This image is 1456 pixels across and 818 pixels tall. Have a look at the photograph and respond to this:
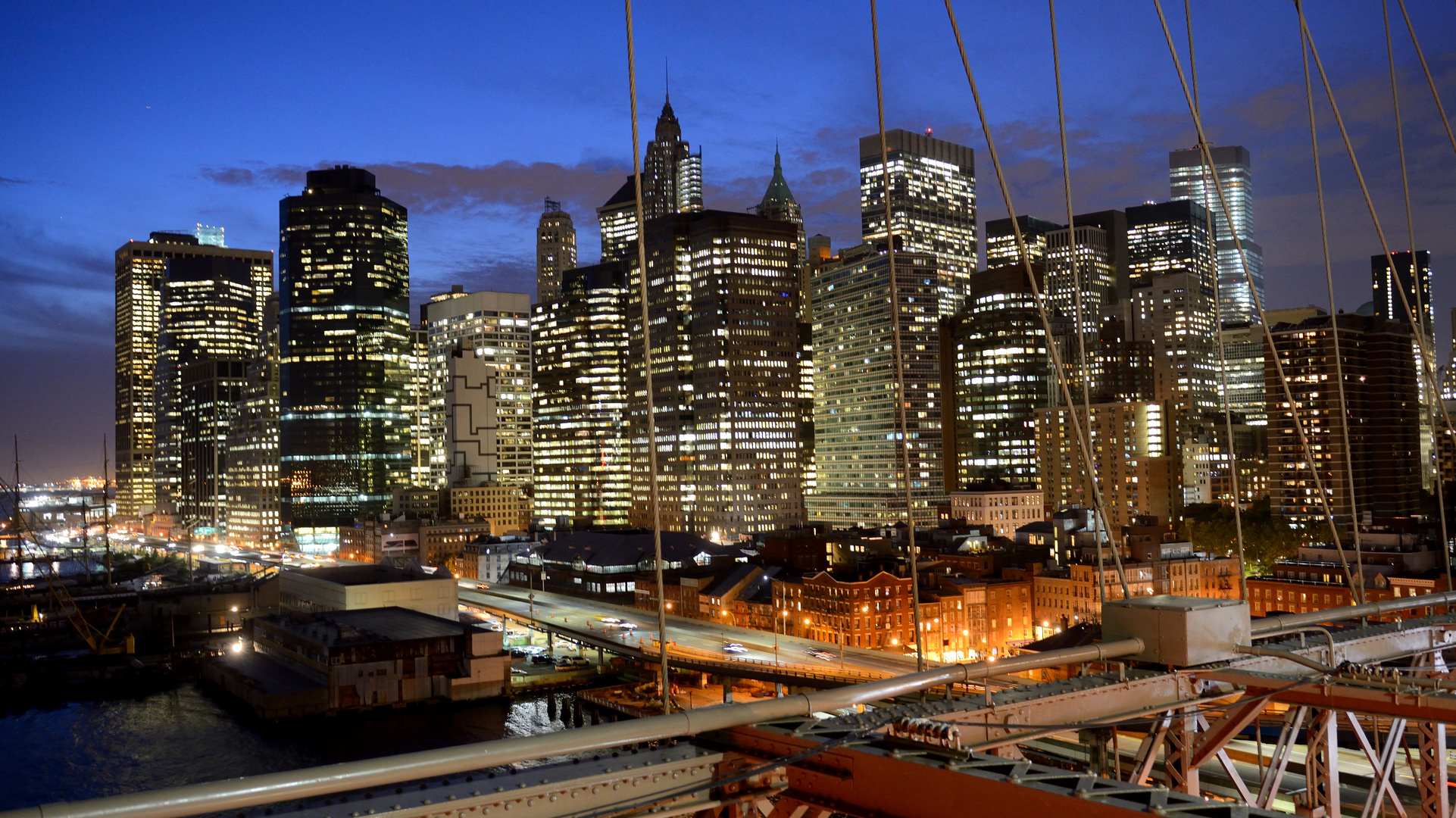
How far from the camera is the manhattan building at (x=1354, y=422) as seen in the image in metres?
84.0

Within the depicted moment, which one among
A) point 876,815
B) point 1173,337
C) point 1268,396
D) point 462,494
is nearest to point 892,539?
point 1268,396

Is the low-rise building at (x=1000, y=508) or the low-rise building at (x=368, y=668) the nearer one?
the low-rise building at (x=368, y=668)

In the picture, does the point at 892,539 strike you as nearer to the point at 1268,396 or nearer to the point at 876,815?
the point at 1268,396

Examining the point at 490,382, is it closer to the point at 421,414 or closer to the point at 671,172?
the point at 421,414

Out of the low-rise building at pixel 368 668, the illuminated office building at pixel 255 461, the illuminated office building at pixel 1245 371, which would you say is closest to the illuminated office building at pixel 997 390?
the illuminated office building at pixel 1245 371

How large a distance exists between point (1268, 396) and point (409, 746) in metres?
79.5

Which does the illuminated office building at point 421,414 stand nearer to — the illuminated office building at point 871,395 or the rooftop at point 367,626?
the illuminated office building at point 871,395

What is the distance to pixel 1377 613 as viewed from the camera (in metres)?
11.0

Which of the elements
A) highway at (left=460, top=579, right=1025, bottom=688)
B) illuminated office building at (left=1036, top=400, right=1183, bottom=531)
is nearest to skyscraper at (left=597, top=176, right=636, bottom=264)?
illuminated office building at (left=1036, top=400, right=1183, bottom=531)

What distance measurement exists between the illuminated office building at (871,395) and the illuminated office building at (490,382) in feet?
131

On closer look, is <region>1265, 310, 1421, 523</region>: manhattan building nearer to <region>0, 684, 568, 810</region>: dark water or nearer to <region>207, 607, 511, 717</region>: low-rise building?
<region>0, 684, 568, 810</region>: dark water

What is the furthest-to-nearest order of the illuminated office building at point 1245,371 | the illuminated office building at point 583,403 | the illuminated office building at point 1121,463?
the illuminated office building at point 1245,371, the illuminated office building at point 583,403, the illuminated office building at point 1121,463

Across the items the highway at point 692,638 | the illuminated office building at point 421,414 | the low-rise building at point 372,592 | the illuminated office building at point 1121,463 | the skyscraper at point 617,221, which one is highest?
the skyscraper at point 617,221

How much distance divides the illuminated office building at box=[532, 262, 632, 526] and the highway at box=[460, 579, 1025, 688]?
143 feet
